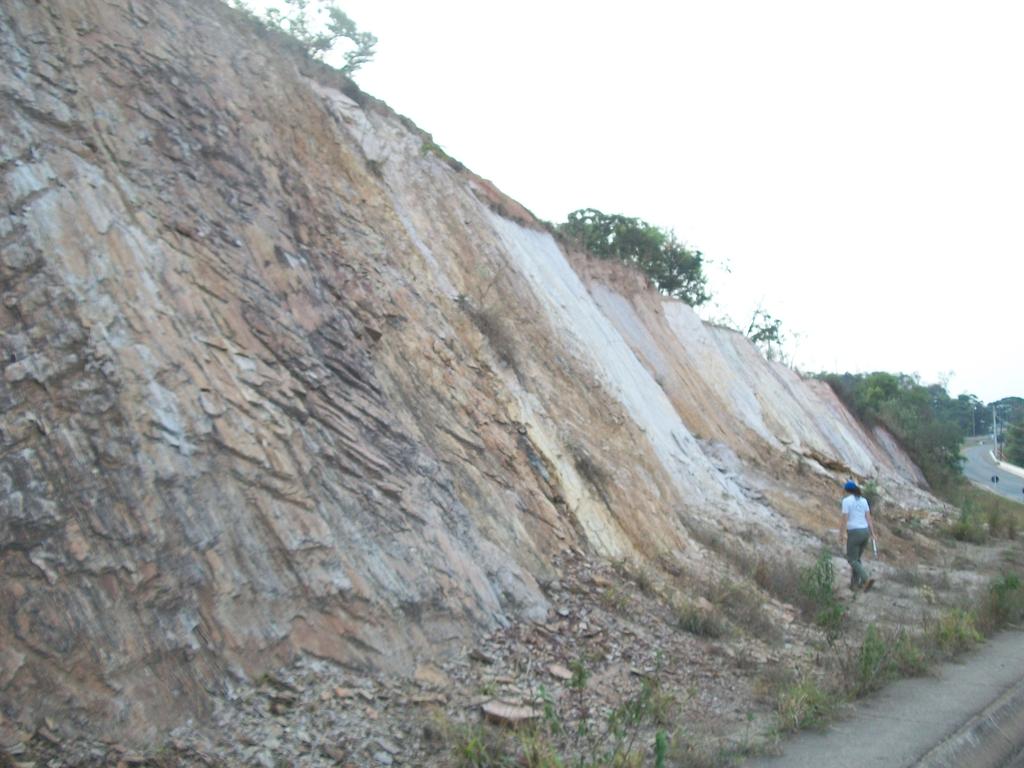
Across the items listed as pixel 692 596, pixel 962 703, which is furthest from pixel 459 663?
pixel 962 703

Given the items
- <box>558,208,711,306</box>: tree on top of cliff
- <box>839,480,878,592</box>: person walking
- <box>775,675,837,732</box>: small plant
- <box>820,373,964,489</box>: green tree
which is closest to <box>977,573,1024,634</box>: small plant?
<box>839,480,878,592</box>: person walking

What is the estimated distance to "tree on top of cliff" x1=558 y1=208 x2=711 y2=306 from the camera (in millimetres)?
27203

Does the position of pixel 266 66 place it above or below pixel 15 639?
above

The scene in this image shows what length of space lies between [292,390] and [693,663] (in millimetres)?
3947

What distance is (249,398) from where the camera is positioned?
7059 mm

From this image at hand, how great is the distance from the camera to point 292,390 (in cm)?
753

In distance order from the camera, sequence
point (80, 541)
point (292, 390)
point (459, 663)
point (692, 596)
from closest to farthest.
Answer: point (80, 541) → point (459, 663) → point (292, 390) → point (692, 596)

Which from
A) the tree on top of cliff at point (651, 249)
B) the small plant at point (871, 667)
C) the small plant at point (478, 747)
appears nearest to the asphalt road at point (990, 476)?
the tree on top of cliff at point (651, 249)

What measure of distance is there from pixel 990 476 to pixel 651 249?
1634 inches

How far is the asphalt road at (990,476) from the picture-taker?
159 ft

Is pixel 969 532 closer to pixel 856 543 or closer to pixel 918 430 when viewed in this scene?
pixel 856 543

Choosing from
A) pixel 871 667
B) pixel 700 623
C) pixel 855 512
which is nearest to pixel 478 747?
pixel 700 623

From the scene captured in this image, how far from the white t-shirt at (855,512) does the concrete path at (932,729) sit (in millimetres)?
3718

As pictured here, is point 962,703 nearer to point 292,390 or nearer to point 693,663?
point 693,663
